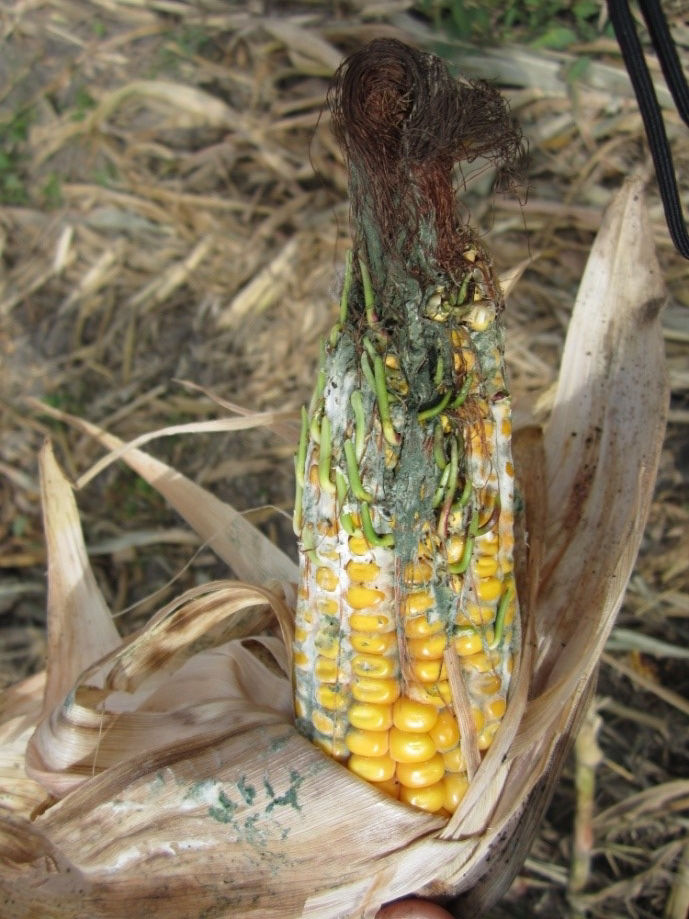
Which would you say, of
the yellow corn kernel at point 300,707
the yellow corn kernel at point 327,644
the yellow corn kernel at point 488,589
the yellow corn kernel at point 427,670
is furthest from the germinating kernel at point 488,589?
the yellow corn kernel at point 300,707

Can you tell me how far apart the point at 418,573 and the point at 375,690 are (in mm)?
192

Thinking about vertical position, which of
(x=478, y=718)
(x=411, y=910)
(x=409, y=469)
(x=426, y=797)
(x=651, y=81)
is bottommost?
(x=411, y=910)

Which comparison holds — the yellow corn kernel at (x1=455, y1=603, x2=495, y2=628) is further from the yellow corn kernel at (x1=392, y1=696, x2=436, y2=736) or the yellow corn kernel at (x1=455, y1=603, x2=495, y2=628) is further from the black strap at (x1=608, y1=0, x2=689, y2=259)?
the black strap at (x1=608, y1=0, x2=689, y2=259)

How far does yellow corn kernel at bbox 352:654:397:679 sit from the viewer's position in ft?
3.50

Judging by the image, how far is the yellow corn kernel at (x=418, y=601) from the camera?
3.34 feet

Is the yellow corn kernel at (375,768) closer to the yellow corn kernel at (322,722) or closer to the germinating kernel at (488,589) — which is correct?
the yellow corn kernel at (322,722)

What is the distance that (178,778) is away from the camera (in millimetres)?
1100

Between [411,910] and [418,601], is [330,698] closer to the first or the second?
[418,601]

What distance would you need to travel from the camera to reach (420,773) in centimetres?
109

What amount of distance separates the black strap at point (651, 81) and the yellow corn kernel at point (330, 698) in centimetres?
82

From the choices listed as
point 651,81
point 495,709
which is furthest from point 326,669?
point 651,81

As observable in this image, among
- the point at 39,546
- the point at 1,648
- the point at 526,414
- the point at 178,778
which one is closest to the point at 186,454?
the point at 39,546

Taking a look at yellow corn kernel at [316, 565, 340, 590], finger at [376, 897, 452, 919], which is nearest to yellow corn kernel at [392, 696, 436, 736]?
yellow corn kernel at [316, 565, 340, 590]

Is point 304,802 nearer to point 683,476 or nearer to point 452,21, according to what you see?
point 683,476
